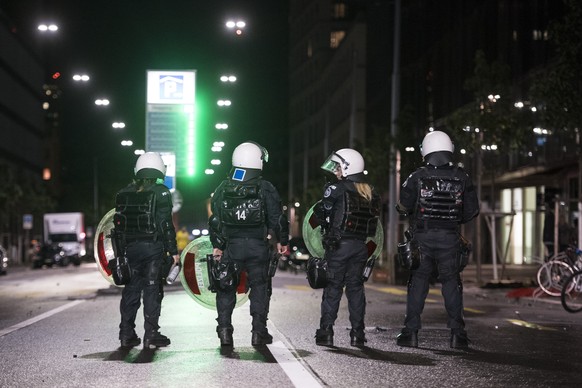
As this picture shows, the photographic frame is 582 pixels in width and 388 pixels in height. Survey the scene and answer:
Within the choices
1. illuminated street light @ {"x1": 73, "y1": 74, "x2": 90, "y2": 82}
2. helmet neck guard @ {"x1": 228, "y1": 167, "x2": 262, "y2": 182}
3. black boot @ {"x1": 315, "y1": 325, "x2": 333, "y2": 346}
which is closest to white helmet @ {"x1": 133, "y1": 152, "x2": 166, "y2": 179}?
helmet neck guard @ {"x1": 228, "y1": 167, "x2": 262, "y2": 182}

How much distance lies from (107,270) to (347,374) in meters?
4.64

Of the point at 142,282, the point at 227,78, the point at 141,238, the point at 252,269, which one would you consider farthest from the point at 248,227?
the point at 227,78

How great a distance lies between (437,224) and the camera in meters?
11.1

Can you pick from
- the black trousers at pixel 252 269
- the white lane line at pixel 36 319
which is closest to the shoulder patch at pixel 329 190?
the black trousers at pixel 252 269

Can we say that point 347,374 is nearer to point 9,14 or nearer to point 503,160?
point 503,160

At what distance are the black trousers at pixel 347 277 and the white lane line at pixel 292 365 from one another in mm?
560

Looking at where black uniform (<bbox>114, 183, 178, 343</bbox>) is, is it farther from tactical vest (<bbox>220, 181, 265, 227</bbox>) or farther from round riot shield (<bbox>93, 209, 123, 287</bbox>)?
round riot shield (<bbox>93, 209, 123, 287</bbox>)

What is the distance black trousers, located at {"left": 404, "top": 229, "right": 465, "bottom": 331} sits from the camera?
1098 centimetres

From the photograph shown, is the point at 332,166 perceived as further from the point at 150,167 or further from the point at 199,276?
the point at 199,276

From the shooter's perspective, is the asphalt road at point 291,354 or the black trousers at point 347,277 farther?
the black trousers at point 347,277

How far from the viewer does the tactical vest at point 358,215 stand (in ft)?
37.2

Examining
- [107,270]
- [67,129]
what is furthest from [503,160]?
[67,129]

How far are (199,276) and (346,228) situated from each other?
6.42 feet

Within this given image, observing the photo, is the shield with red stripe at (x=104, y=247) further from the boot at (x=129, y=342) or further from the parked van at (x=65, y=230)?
the parked van at (x=65, y=230)
